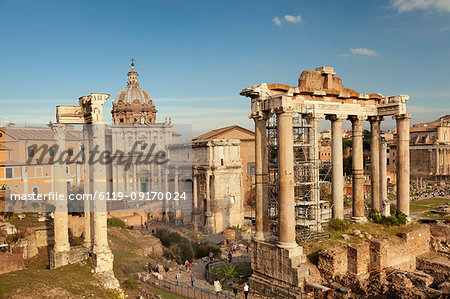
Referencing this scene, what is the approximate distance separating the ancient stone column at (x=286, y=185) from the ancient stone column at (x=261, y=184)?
142 centimetres

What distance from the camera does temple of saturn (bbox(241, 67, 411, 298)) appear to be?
12.5m

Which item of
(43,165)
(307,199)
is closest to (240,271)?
(307,199)

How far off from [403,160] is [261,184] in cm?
753

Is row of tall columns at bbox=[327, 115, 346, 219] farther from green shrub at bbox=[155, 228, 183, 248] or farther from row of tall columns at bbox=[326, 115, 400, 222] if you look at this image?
green shrub at bbox=[155, 228, 183, 248]

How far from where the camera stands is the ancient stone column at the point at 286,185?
1241cm

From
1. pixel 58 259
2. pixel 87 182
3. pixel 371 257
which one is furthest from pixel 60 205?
pixel 371 257

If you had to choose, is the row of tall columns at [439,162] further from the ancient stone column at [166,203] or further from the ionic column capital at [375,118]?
the ionic column capital at [375,118]

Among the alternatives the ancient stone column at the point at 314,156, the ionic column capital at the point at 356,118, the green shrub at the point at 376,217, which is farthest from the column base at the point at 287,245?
the ionic column capital at the point at 356,118

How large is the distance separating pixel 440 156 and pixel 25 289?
74.1m

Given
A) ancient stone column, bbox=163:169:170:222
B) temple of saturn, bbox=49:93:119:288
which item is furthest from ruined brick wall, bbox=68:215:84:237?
ancient stone column, bbox=163:169:170:222

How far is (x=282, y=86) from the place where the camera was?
14.2m

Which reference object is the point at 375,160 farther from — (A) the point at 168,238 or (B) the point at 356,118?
(A) the point at 168,238

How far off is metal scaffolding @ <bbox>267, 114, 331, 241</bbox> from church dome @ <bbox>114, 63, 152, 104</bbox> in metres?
37.3

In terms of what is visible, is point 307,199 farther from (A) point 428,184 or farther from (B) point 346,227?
(A) point 428,184
